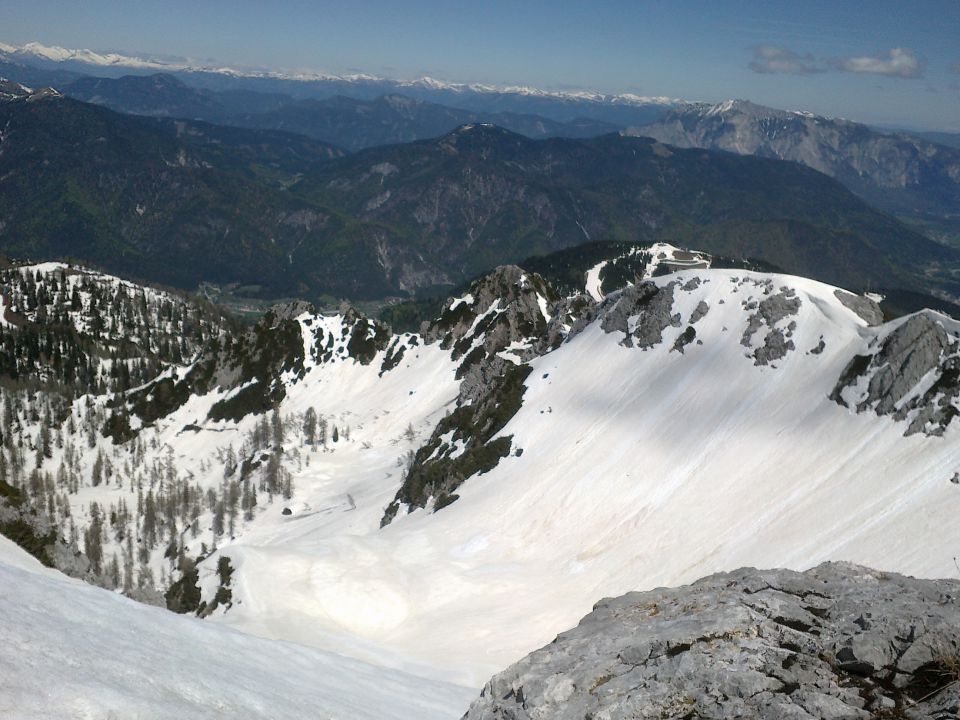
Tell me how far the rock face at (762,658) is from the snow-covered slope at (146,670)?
5.91 meters

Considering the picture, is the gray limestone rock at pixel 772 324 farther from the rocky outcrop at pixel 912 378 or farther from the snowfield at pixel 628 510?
the rocky outcrop at pixel 912 378

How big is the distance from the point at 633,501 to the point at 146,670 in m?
70.0

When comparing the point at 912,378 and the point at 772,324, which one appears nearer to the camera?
the point at 912,378

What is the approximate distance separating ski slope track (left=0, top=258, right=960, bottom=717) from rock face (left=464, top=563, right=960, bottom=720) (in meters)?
10.3

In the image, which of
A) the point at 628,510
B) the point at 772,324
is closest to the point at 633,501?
the point at 628,510

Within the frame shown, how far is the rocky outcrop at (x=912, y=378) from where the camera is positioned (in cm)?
6625

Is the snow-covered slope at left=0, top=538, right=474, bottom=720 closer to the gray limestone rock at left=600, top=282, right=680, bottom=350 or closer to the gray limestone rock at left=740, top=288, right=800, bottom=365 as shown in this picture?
the gray limestone rock at left=740, top=288, right=800, bottom=365

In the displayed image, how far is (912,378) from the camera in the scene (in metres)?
→ 70.6

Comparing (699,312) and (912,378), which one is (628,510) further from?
(699,312)

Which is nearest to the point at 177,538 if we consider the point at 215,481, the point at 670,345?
the point at 215,481

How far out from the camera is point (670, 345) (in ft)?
339

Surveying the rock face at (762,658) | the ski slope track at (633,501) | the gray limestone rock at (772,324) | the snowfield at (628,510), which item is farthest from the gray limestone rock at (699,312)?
the rock face at (762,658)

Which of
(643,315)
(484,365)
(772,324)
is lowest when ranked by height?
(484,365)

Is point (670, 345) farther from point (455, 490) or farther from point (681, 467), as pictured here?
point (455, 490)
